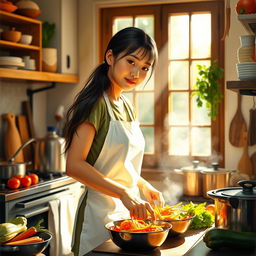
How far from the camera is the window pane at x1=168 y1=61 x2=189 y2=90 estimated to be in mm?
4117

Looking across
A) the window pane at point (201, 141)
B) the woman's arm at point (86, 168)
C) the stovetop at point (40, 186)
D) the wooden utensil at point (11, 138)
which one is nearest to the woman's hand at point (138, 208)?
the woman's arm at point (86, 168)

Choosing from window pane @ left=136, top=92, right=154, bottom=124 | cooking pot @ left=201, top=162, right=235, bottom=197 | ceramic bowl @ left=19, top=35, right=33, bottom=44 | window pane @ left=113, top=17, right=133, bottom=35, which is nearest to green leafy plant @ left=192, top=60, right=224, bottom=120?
window pane @ left=136, top=92, right=154, bottom=124

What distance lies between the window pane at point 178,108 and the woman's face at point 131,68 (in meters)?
2.01

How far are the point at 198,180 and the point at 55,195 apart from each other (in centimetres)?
103

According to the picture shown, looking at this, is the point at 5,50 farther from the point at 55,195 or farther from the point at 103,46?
the point at 55,195

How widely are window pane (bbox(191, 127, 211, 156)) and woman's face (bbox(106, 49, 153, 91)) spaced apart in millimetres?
2013

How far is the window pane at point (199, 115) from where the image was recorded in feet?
13.3

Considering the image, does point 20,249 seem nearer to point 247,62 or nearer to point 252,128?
point 247,62

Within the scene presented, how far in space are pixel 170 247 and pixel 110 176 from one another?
1.70 ft

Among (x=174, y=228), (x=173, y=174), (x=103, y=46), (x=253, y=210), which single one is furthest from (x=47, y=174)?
(x=253, y=210)

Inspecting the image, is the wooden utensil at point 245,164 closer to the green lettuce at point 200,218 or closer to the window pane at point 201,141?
the window pane at point 201,141

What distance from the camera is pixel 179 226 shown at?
1.89m

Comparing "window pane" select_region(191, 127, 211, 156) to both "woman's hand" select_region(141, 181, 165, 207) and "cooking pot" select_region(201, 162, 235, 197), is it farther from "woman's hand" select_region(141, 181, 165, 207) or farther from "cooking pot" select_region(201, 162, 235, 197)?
"woman's hand" select_region(141, 181, 165, 207)

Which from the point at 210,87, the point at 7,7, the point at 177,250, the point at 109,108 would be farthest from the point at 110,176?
the point at 7,7
